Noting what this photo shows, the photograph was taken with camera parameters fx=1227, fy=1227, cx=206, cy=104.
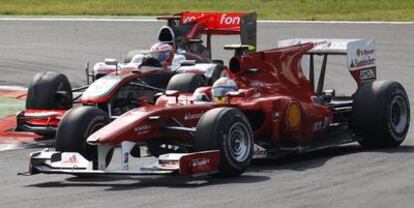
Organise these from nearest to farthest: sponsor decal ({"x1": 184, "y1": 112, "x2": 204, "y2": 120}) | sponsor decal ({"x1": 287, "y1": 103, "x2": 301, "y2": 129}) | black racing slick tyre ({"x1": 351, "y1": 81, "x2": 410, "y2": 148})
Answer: sponsor decal ({"x1": 184, "y1": 112, "x2": 204, "y2": 120}) < sponsor decal ({"x1": 287, "y1": 103, "x2": 301, "y2": 129}) < black racing slick tyre ({"x1": 351, "y1": 81, "x2": 410, "y2": 148})

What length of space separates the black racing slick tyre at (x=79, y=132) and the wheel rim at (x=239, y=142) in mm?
1360

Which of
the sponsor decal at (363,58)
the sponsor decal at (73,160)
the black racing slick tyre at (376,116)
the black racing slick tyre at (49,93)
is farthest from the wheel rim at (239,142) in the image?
the black racing slick tyre at (49,93)

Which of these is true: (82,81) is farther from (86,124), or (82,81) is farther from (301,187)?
(301,187)

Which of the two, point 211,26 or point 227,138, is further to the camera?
point 211,26

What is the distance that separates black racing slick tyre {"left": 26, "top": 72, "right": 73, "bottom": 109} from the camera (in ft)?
59.6

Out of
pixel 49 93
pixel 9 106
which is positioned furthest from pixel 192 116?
pixel 9 106

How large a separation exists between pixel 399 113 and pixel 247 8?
23099mm

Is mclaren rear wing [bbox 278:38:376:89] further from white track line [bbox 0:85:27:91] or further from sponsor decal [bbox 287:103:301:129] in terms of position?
white track line [bbox 0:85:27:91]

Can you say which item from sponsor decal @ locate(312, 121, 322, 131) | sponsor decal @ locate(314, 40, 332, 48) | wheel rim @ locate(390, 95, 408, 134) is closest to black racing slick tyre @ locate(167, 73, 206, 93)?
sponsor decal @ locate(314, 40, 332, 48)

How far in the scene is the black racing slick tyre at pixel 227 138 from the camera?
13086mm

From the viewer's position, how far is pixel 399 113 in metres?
16.0

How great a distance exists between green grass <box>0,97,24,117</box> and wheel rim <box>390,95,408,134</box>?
23.2 ft

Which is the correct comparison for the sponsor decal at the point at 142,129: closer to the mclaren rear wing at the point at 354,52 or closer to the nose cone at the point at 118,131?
the nose cone at the point at 118,131

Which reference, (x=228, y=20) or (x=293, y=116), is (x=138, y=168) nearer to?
(x=293, y=116)
